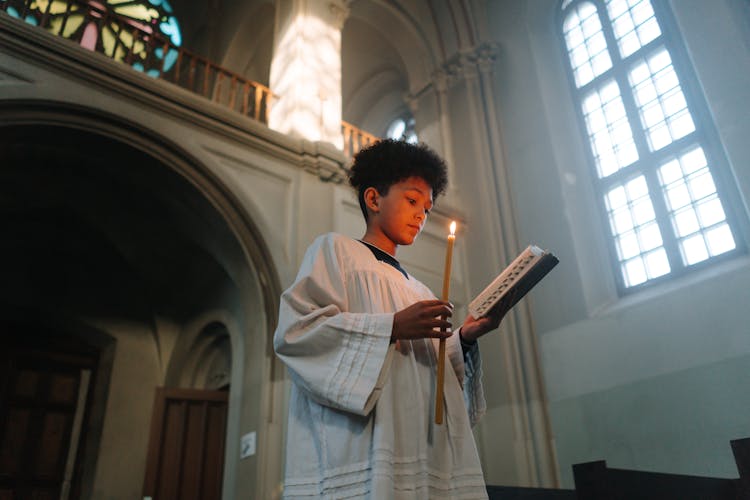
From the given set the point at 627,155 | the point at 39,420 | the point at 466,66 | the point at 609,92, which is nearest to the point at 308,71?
the point at 466,66

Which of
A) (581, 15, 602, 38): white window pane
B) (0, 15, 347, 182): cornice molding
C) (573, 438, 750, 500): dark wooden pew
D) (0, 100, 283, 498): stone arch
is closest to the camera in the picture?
(573, 438, 750, 500): dark wooden pew

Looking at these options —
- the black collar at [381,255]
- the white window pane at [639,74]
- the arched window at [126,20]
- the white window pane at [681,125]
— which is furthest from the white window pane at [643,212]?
the arched window at [126,20]

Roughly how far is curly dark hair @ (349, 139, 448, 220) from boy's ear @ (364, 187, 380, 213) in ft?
0.06

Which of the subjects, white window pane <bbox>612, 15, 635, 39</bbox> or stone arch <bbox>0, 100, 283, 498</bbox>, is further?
white window pane <bbox>612, 15, 635, 39</bbox>

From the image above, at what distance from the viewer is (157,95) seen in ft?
17.2

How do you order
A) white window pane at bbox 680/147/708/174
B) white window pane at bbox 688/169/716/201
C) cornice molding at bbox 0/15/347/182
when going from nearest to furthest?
cornice molding at bbox 0/15/347/182 → white window pane at bbox 688/169/716/201 → white window pane at bbox 680/147/708/174

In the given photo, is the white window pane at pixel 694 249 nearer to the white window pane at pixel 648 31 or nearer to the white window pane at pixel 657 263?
the white window pane at pixel 657 263

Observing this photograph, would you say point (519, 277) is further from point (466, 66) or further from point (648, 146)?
point (466, 66)

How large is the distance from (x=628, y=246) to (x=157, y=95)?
16.5 feet

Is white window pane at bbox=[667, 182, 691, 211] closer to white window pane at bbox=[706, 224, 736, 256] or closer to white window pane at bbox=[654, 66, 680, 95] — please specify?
white window pane at bbox=[706, 224, 736, 256]

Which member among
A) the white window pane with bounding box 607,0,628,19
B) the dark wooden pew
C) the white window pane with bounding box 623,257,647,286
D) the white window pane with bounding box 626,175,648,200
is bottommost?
the dark wooden pew

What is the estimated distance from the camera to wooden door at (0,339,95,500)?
19.4 ft

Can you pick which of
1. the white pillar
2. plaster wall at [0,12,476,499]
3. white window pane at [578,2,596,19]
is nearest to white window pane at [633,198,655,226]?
plaster wall at [0,12,476,499]

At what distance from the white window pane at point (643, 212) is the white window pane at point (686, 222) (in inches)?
11.3
